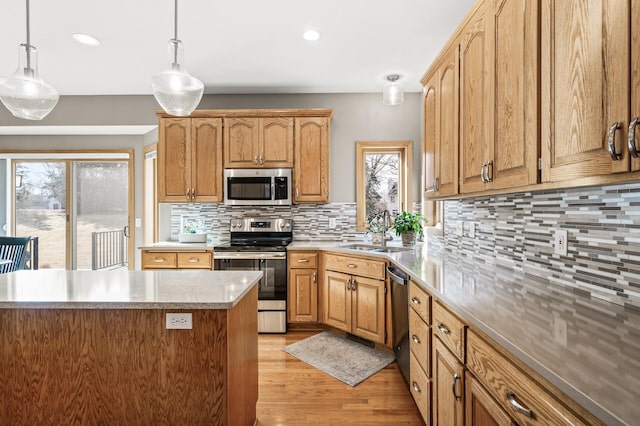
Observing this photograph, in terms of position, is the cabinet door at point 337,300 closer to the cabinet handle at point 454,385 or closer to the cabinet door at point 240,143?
the cabinet door at point 240,143

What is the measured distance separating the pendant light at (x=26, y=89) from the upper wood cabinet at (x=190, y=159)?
1.97 m

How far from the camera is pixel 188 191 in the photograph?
12.4ft

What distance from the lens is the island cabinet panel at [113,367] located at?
1.50m

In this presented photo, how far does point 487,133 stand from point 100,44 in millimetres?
3108

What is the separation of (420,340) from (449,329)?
54cm

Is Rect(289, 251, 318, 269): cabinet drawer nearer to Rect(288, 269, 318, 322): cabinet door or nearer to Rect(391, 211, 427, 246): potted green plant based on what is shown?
Rect(288, 269, 318, 322): cabinet door

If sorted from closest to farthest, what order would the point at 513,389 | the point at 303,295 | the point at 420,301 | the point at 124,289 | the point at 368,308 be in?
the point at 513,389 < the point at 124,289 < the point at 420,301 < the point at 368,308 < the point at 303,295

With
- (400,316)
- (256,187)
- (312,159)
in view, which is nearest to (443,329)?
(400,316)

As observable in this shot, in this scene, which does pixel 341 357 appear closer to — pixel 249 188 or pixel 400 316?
pixel 400 316

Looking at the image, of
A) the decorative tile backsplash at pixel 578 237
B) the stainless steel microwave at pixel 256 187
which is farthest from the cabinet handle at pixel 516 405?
the stainless steel microwave at pixel 256 187

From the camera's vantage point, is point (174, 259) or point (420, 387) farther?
point (174, 259)

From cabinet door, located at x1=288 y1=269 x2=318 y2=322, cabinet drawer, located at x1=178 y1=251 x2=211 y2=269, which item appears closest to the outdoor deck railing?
cabinet drawer, located at x1=178 y1=251 x2=211 y2=269

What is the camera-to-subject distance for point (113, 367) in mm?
1516

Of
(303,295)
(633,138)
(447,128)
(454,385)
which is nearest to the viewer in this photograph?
(633,138)
